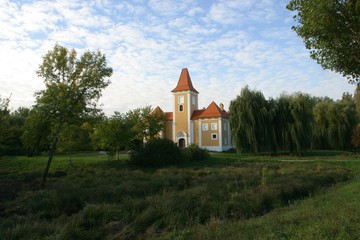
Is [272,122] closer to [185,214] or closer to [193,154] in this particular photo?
[193,154]

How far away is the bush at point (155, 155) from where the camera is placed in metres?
32.3

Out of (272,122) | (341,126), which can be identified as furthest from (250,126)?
(341,126)

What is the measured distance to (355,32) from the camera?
12.0 meters

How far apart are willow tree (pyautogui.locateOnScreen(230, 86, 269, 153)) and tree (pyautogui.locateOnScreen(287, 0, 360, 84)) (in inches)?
946

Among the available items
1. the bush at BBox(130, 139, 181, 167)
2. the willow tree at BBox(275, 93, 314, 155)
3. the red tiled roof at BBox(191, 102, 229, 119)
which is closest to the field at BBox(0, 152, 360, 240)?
the bush at BBox(130, 139, 181, 167)

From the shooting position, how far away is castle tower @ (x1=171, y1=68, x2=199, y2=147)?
188 ft

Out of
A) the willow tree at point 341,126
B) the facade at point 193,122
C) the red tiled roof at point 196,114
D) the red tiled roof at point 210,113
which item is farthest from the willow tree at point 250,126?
the red tiled roof at point 196,114

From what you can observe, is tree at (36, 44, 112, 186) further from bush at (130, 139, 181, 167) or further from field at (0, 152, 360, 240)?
bush at (130, 139, 181, 167)

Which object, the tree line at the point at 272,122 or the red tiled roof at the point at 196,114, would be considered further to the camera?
the red tiled roof at the point at 196,114

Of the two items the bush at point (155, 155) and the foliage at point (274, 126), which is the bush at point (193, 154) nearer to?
the bush at point (155, 155)

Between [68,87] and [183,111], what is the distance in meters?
37.8

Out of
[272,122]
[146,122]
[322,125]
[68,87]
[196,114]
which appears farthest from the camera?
[196,114]

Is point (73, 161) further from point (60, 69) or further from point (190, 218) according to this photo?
point (190, 218)

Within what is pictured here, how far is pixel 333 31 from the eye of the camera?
1254cm
